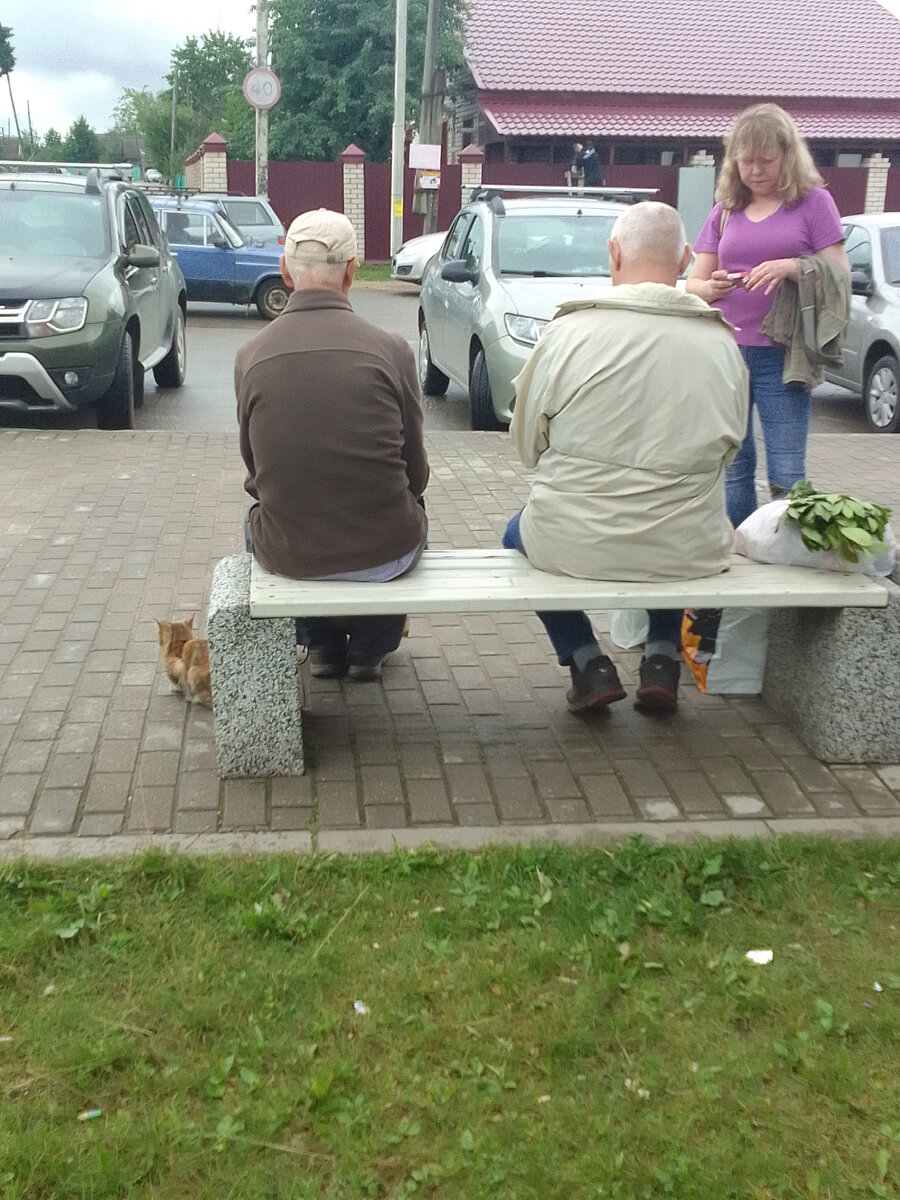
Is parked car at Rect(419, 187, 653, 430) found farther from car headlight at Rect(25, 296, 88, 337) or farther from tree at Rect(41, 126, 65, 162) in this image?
tree at Rect(41, 126, 65, 162)

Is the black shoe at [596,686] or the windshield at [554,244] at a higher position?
the windshield at [554,244]

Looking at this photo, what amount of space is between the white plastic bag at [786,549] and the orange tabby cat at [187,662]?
183 centimetres

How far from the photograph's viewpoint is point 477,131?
38.9 meters

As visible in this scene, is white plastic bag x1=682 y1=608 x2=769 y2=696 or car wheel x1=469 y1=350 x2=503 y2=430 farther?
car wheel x1=469 y1=350 x2=503 y2=430

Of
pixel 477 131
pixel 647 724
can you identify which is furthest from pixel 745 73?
pixel 647 724

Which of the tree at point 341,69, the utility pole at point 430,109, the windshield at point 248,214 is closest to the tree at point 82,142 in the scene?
the tree at point 341,69

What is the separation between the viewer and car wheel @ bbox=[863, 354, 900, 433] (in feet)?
34.7

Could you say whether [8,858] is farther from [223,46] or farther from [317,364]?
[223,46]

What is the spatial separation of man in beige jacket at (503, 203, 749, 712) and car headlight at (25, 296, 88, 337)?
5.98m

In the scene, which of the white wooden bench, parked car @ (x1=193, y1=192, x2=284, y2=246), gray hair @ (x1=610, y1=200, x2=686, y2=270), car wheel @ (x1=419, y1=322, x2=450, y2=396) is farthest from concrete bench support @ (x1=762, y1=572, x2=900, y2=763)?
parked car @ (x1=193, y1=192, x2=284, y2=246)

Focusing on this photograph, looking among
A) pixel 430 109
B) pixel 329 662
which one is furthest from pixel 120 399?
pixel 430 109

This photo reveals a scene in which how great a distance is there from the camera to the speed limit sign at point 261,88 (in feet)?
81.7

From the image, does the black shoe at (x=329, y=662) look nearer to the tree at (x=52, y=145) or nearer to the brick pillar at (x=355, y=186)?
the brick pillar at (x=355, y=186)

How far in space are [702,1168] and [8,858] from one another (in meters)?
1.96
